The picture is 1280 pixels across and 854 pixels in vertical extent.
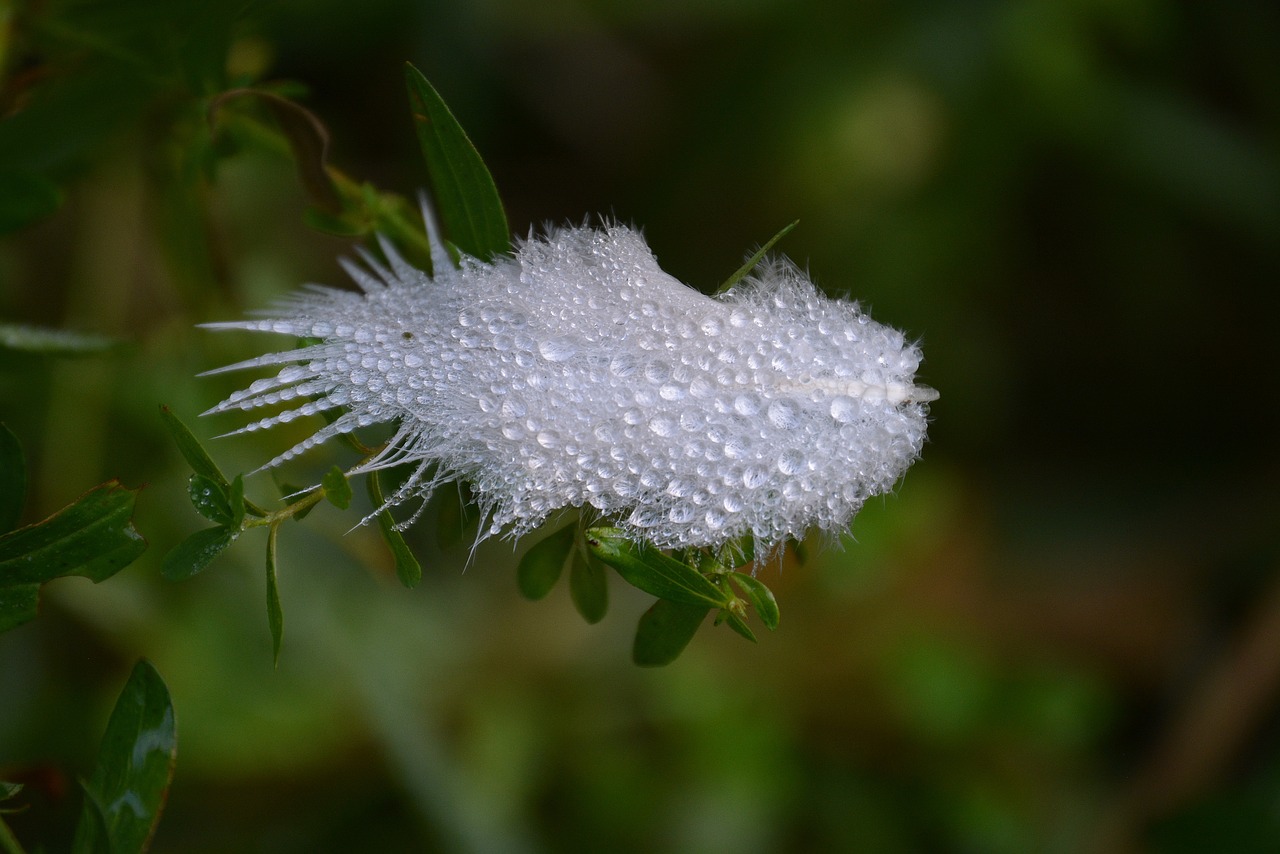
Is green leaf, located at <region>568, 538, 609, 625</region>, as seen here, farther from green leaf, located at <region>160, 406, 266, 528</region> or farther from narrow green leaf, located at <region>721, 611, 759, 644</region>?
green leaf, located at <region>160, 406, 266, 528</region>

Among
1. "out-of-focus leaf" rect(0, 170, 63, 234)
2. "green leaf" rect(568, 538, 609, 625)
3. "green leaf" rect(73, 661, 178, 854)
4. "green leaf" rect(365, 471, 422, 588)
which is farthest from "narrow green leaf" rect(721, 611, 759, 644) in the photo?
"out-of-focus leaf" rect(0, 170, 63, 234)

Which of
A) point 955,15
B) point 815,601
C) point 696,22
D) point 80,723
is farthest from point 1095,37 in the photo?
point 80,723

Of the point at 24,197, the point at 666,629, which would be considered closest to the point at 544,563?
the point at 666,629

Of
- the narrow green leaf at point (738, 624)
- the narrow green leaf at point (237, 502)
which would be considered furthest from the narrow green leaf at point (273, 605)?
the narrow green leaf at point (738, 624)

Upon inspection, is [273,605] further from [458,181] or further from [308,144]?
[308,144]

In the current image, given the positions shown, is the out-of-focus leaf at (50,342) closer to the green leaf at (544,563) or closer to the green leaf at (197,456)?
the green leaf at (197,456)

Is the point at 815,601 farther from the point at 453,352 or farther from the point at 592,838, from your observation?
the point at 453,352
